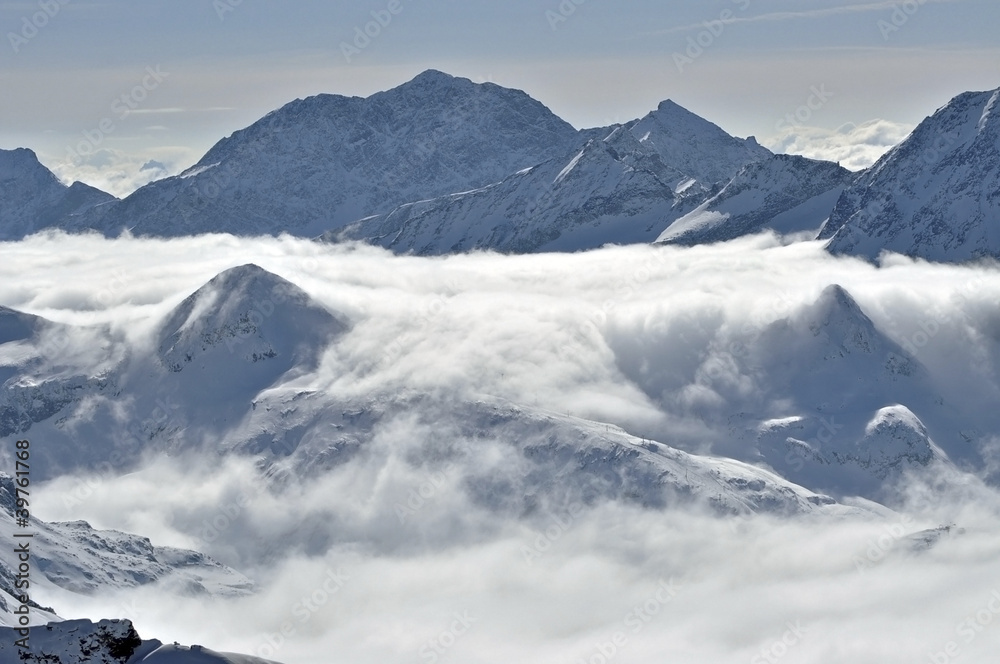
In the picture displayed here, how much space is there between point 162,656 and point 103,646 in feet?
18.1

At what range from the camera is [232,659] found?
136500 mm

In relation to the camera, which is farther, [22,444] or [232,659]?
[22,444]

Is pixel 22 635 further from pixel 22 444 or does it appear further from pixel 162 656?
pixel 22 444

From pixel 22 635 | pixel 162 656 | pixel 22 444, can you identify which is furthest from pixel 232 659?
pixel 22 444

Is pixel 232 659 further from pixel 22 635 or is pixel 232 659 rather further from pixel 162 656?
pixel 22 635

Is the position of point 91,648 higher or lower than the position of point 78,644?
lower

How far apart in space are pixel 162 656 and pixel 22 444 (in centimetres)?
2962

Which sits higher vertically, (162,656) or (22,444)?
(22,444)

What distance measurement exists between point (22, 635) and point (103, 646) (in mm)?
7307

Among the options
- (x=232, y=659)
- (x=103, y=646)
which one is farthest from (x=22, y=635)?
(x=232, y=659)

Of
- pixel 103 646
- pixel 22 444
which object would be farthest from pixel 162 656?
pixel 22 444

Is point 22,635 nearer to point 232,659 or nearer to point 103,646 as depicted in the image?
point 103,646

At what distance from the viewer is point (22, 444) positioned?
5866 inches

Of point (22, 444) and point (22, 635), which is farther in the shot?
point (22, 444)
